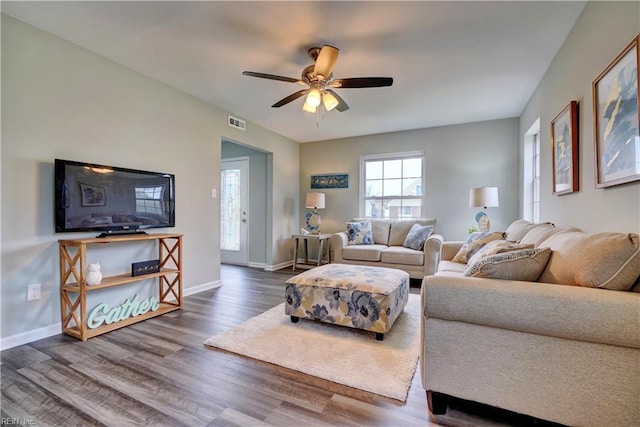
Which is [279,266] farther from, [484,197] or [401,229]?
[484,197]

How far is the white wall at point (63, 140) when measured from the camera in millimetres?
2102

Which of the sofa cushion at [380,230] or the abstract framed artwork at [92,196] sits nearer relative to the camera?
the abstract framed artwork at [92,196]

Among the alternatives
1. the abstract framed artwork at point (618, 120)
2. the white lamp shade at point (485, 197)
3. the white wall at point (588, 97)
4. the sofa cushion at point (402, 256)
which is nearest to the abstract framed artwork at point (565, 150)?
the white wall at point (588, 97)

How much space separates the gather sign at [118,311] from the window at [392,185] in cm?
368

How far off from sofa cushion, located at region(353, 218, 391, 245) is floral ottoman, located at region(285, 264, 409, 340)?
2.04 meters

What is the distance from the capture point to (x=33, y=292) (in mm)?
2199

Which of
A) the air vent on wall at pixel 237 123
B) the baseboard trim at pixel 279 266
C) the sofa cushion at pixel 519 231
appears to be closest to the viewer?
the sofa cushion at pixel 519 231

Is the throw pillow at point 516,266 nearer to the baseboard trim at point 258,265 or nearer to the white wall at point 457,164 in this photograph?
the white wall at point 457,164

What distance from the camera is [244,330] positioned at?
7.78ft

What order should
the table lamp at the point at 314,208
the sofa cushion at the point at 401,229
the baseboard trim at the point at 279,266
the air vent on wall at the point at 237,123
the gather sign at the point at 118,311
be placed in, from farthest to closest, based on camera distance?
1. the table lamp at the point at 314,208
2. the baseboard trim at the point at 279,266
3. the sofa cushion at the point at 401,229
4. the air vent on wall at the point at 237,123
5. the gather sign at the point at 118,311

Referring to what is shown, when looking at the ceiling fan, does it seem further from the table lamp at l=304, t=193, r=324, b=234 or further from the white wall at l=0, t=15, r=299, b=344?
the table lamp at l=304, t=193, r=324, b=234

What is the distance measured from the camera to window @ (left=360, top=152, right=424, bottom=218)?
4.89 metres

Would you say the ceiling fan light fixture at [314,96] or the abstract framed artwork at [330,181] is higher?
the ceiling fan light fixture at [314,96]

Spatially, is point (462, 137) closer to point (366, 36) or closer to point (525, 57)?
point (525, 57)
